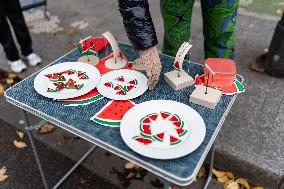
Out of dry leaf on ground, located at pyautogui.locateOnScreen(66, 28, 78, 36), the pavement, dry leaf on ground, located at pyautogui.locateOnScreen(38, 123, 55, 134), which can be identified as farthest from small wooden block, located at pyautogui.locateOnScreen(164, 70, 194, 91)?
dry leaf on ground, located at pyautogui.locateOnScreen(66, 28, 78, 36)

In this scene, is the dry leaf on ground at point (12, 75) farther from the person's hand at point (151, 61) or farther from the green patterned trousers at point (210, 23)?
the person's hand at point (151, 61)

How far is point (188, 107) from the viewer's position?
5.44 ft

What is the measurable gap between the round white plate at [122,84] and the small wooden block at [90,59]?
7.7 inches

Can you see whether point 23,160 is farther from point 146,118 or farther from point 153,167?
point 153,167

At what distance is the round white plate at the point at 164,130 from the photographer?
141cm

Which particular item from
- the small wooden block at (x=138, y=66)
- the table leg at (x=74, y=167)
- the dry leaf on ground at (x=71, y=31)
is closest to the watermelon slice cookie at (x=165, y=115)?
the small wooden block at (x=138, y=66)

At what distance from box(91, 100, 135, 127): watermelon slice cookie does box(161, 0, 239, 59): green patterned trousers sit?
676mm

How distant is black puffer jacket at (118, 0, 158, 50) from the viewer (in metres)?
1.58

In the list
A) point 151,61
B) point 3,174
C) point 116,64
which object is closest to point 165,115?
point 151,61

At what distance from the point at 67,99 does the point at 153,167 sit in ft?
2.35

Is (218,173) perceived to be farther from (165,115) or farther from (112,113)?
(112,113)

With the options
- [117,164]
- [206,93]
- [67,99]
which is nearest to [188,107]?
[206,93]

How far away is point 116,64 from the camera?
209 centimetres

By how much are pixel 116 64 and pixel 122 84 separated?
254 millimetres
